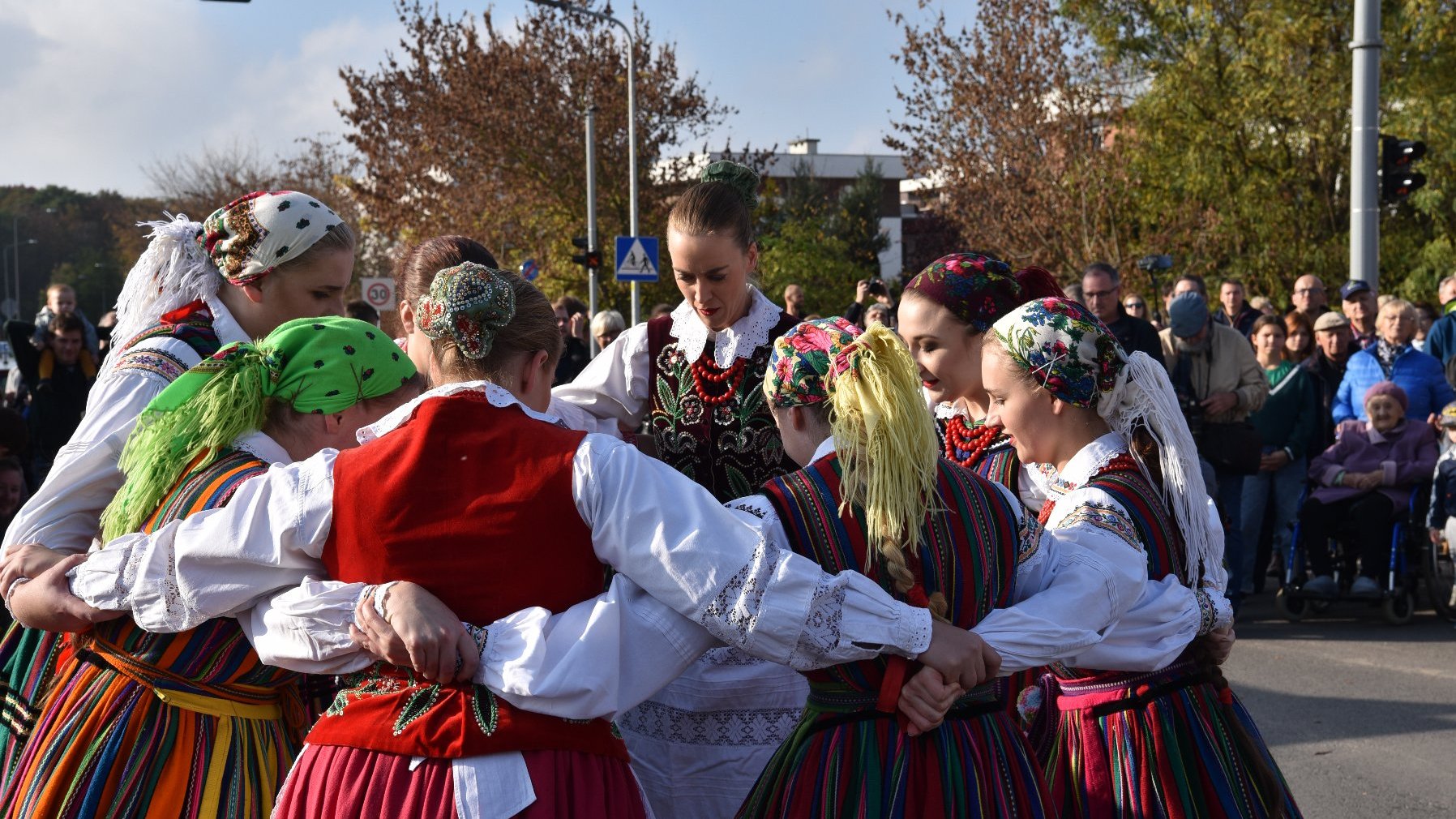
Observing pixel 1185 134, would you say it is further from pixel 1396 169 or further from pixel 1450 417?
pixel 1450 417

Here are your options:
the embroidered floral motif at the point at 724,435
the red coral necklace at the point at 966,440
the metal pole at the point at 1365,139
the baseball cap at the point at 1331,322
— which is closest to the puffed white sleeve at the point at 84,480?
the embroidered floral motif at the point at 724,435

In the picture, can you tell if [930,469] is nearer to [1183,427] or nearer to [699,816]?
[1183,427]

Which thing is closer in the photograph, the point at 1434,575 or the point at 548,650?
the point at 548,650

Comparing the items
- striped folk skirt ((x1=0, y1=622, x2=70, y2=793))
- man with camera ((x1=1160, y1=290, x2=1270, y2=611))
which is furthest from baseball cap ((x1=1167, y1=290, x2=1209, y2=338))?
striped folk skirt ((x1=0, y1=622, x2=70, y2=793))

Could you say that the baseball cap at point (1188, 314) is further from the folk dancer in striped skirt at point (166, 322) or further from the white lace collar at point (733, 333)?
the folk dancer in striped skirt at point (166, 322)

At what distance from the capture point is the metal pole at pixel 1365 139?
10.2 meters

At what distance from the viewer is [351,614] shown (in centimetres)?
220

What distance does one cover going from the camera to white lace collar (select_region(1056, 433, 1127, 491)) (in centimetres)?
279

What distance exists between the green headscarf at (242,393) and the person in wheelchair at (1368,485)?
677 cm

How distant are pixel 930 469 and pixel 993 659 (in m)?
0.34

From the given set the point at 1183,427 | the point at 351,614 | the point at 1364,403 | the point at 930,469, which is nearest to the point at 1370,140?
the point at 1364,403

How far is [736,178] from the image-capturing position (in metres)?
3.79

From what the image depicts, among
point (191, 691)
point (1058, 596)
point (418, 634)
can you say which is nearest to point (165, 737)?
point (191, 691)

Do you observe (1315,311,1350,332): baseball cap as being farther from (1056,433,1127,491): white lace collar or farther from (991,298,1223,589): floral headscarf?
(1056,433,1127,491): white lace collar
